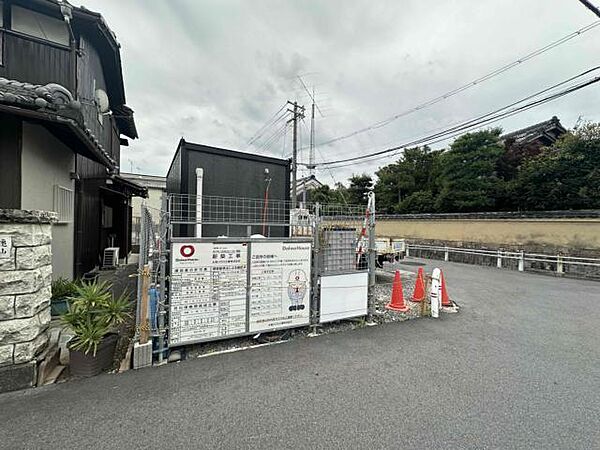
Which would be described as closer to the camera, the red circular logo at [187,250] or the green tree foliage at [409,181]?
the red circular logo at [187,250]

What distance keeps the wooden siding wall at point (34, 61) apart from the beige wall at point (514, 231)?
15503 mm

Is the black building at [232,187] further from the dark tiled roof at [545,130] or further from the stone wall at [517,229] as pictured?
the dark tiled roof at [545,130]

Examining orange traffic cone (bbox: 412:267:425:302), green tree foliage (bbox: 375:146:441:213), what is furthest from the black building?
green tree foliage (bbox: 375:146:441:213)

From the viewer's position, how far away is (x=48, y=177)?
5.02 meters

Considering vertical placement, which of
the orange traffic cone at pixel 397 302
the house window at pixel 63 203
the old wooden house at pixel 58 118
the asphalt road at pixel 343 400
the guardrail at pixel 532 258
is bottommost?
the asphalt road at pixel 343 400

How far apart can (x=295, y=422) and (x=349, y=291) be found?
2528 mm

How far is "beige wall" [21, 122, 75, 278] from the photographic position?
4.47m

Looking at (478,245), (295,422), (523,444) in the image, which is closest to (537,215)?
(478,245)

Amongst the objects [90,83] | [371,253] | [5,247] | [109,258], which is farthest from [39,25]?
[371,253]

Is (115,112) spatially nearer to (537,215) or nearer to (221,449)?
(221,449)

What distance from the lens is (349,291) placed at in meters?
4.65

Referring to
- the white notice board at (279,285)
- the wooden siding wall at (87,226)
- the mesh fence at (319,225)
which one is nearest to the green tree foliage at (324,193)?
the wooden siding wall at (87,226)

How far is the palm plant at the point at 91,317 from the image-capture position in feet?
9.90

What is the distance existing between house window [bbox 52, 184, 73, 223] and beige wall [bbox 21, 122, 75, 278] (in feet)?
0.26
